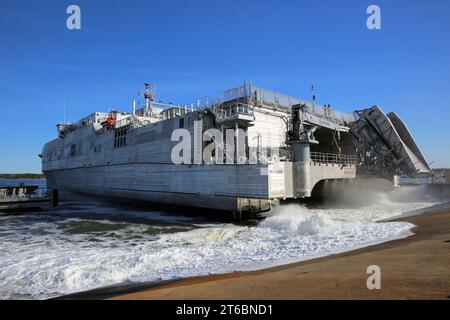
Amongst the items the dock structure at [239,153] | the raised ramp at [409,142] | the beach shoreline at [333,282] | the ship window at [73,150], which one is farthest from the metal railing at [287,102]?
the ship window at [73,150]

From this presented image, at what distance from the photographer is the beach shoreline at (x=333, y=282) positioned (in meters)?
6.17

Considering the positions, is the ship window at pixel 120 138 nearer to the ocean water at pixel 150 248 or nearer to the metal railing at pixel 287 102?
the ocean water at pixel 150 248

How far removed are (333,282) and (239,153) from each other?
18988 millimetres

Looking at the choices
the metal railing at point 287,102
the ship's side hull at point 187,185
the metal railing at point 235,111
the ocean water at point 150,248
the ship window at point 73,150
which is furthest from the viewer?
the ship window at point 73,150

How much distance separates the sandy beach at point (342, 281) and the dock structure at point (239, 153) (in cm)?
1272

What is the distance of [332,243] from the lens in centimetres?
1370

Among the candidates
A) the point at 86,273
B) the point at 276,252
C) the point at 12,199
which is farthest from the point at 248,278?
the point at 12,199

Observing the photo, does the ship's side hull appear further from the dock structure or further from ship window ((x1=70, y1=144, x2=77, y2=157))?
ship window ((x1=70, y1=144, x2=77, y2=157))

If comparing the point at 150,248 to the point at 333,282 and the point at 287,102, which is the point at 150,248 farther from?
the point at 287,102

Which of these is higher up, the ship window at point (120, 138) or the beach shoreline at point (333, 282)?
the ship window at point (120, 138)

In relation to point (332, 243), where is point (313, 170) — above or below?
above

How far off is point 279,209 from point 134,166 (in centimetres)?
1935

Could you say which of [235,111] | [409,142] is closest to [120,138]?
[235,111]
